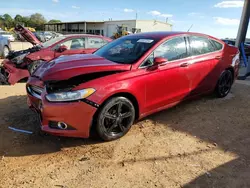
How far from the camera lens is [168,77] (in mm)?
4242

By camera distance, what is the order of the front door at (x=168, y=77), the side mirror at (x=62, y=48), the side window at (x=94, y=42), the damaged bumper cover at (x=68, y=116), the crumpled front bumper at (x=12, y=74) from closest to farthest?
the damaged bumper cover at (x=68, y=116) < the front door at (x=168, y=77) < the crumpled front bumper at (x=12, y=74) < the side mirror at (x=62, y=48) < the side window at (x=94, y=42)

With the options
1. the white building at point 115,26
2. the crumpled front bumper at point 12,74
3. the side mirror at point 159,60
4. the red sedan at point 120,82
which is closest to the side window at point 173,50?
the red sedan at point 120,82

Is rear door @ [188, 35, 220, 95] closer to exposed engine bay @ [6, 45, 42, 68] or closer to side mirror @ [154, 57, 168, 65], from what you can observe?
side mirror @ [154, 57, 168, 65]

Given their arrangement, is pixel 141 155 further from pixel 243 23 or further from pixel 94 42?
pixel 243 23

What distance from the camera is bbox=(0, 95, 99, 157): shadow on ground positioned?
11.4 feet

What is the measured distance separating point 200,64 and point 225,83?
1400 mm

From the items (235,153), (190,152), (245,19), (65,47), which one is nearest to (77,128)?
(190,152)

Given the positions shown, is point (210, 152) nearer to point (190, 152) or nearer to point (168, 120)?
point (190, 152)

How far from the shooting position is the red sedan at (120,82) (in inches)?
130

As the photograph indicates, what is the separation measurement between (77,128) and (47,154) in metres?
0.56

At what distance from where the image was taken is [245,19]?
13.4m

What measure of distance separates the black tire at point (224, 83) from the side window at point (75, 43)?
15.3 feet

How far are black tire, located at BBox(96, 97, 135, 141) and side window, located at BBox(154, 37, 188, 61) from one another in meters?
1.07

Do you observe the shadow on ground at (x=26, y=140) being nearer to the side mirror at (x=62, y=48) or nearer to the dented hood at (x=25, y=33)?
the side mirror at (x=62, y=48)
